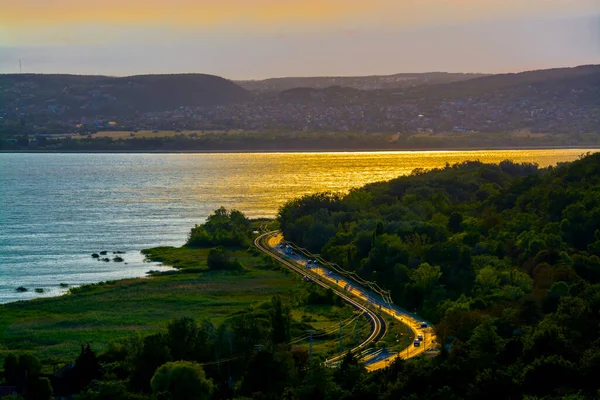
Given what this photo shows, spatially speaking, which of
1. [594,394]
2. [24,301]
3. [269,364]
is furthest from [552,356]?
[24,301]

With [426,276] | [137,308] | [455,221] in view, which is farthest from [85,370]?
[455,221]

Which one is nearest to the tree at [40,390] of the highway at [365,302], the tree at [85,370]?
the tree at [85,370]

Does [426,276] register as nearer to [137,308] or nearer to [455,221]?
[137,308]

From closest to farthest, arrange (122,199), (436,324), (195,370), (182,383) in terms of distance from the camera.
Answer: (182,383)
(195,370)
(436,324)
(122,199)

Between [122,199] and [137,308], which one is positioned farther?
[122,199]

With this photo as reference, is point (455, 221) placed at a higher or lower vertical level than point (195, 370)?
lower

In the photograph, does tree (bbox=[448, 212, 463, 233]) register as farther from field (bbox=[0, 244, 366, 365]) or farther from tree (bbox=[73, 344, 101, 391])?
tree (bbox=[73, 344, 101, 391])

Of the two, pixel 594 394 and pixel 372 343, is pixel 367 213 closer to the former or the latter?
pixel 372 343
